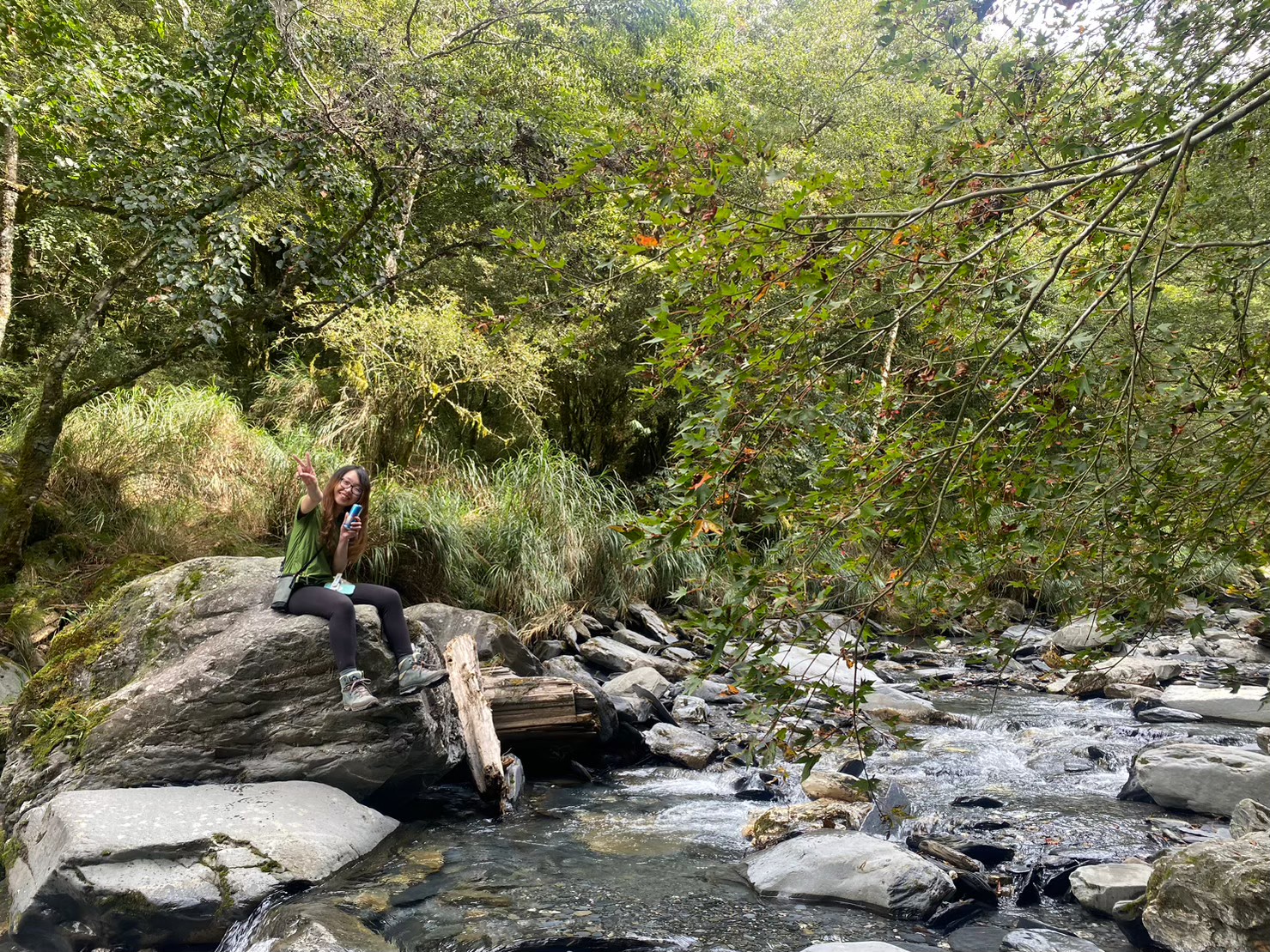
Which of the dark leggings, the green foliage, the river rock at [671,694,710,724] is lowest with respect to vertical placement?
the river rock at [671,694,710,724]

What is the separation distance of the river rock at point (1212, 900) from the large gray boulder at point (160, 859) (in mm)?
3719

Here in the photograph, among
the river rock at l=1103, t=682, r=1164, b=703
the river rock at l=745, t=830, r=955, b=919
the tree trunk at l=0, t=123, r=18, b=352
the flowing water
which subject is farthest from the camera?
the tree trunk at l=0, t=123, r=18, b=352

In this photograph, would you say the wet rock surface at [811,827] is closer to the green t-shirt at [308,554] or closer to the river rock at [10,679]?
the green t-shirt at [308,554]

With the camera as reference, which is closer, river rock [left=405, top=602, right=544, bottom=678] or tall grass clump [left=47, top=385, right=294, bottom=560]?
river rock [left=405, top=602, right=544, bottom=678]

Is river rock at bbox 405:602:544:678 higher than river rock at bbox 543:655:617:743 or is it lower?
higher

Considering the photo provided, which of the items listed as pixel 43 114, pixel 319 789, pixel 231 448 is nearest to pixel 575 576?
pixel 231 448

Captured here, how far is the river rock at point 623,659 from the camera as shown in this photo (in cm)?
837

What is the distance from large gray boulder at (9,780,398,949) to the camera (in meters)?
3.53

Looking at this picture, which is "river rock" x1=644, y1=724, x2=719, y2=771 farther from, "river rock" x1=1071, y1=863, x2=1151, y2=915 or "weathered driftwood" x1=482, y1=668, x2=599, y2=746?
"river rock" x1=1071, y1=863, x2=1151, y2=915

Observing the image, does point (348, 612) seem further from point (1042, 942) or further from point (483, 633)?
point (1042, 942)

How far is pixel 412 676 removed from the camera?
16.8 feet

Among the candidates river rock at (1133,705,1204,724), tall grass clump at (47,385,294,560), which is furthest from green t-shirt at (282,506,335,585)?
river rock at (1133,705,1204,724)

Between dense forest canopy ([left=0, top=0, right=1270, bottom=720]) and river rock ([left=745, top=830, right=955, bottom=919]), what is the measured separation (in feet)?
4.07

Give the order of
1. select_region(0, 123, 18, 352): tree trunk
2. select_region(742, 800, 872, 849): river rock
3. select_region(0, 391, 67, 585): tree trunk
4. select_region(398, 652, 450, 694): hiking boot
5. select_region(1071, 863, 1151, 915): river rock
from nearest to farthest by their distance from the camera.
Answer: select_region(1071, 863, 1151, 915): river rock < select_region(742, 800, 872, 849): river rock < select_region(398, 652, 450, 694): hiking boot < select_region(0, 391, 67, 585): tree trunk < select_region(0, 123, 18, 352): tree trunk
